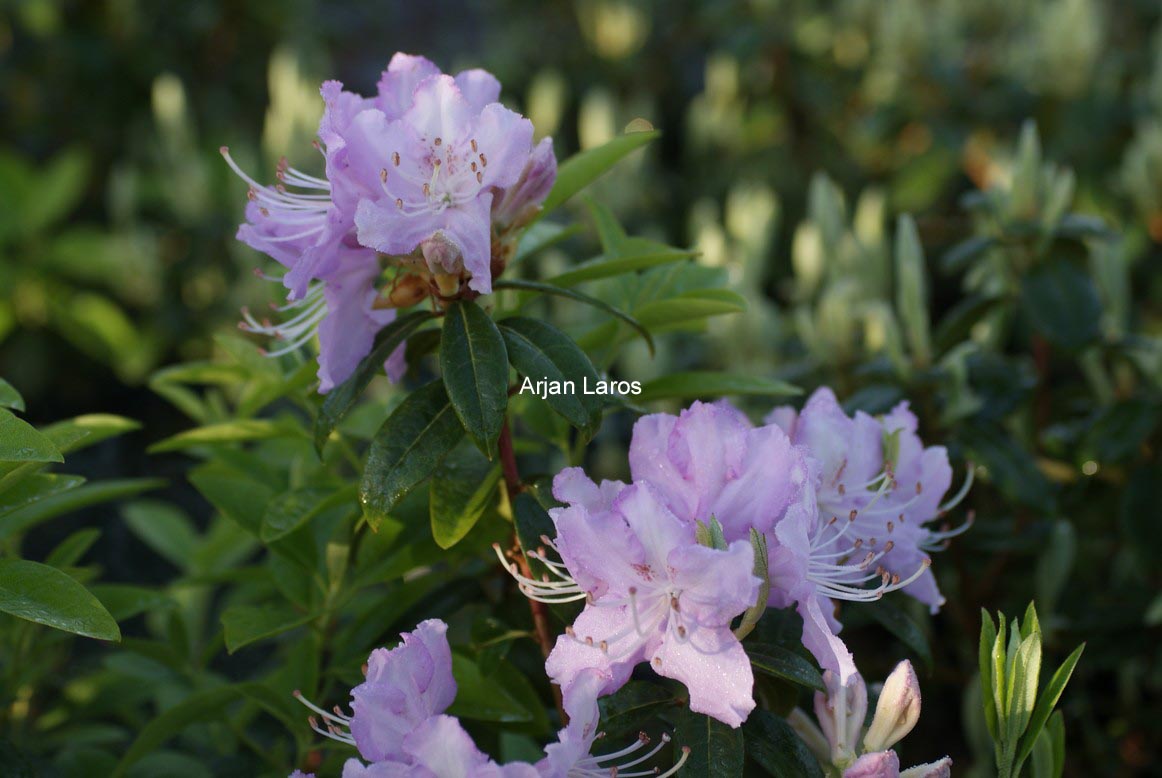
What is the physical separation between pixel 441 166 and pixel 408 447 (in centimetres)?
23

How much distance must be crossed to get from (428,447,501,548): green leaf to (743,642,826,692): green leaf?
10.3 inches

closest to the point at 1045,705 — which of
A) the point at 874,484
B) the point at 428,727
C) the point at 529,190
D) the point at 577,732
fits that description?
the point at 874,484

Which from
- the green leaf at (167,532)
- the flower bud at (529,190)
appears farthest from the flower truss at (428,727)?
the green leaf at (167,532)

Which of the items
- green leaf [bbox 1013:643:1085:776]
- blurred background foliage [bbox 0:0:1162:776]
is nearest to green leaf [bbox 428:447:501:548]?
green leaf [bbox 1013:643:1085:776]

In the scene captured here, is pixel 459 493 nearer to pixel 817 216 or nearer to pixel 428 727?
pixel 428 727

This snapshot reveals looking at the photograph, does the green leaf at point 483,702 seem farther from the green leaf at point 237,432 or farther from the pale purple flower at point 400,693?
the green leaf at point 237,432

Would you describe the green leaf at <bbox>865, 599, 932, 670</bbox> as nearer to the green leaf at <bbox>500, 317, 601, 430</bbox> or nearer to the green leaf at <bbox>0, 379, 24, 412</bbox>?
the green leaf at <bbox>500, 317, 601, 430</bbox>

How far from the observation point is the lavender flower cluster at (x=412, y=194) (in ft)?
2.98

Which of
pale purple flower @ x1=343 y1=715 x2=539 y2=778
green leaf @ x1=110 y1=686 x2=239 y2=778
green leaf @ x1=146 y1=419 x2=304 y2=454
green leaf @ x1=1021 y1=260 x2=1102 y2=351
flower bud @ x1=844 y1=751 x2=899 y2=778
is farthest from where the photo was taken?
green leaf @ x1=1021 y1=260 x2=1102 y2=351

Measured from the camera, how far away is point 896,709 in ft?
2.89

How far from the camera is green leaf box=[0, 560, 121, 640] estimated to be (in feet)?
3.01

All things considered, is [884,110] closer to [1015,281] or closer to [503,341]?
[1015,281]

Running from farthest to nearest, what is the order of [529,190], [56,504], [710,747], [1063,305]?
[1063,305] → [56,504] → [529,190] → [710,747]

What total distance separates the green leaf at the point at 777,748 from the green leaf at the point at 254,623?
42cm
